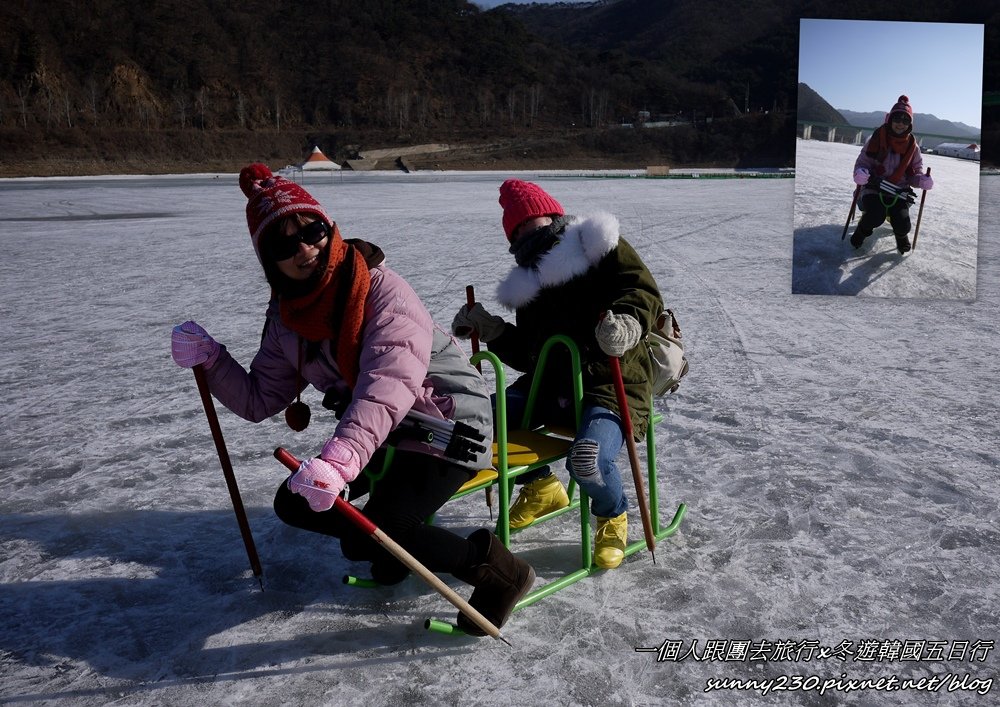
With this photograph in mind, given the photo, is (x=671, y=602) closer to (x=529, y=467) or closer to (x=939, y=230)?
(x=529, y=467)

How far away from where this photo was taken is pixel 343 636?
8.57ft

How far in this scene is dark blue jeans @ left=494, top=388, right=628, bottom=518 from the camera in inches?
107

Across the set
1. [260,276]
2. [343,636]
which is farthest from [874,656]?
[260,276]

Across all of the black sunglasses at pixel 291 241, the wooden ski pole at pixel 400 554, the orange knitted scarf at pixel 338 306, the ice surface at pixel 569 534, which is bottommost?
the ice surface at pixel 569 534


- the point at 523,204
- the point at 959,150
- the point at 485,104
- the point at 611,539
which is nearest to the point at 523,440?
the point at 611,539

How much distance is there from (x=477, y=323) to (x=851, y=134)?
17.4 feet

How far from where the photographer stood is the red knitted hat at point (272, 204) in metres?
2.35

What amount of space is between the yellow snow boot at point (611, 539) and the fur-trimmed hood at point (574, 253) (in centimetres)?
78

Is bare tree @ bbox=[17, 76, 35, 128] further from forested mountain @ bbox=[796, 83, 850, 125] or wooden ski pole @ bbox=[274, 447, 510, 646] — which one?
wooden ski pole @ bbox=[274, 447, 510, 646]

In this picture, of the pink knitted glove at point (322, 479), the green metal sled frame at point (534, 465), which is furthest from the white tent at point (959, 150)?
the pink knitted glove at point (322, 479)

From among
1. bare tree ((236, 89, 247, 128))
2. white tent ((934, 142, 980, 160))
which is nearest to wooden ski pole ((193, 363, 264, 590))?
white tent ((934, 142, 980, 160))

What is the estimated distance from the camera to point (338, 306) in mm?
2395

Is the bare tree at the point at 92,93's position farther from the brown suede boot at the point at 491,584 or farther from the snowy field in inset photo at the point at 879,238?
the brown suede boot at the point at 491,584

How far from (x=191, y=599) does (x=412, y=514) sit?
914mm
